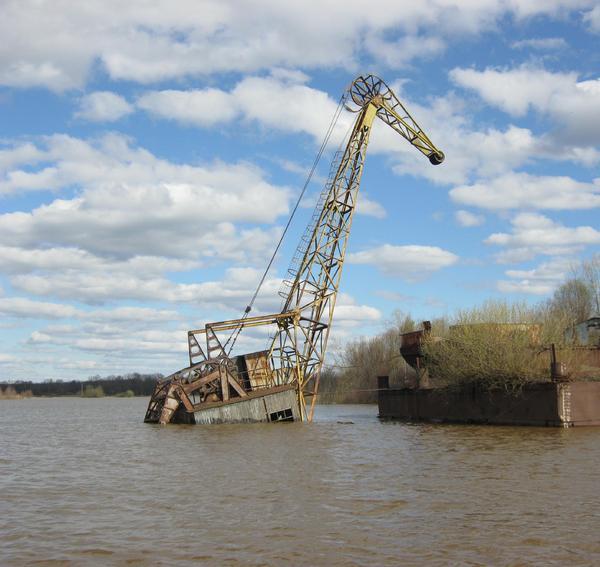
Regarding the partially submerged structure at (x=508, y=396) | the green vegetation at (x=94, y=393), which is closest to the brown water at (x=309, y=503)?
the partially submerged structure at (x=508, y=396)

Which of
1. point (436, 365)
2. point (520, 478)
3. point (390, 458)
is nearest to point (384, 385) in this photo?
point (436, 365)

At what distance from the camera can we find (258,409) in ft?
89.6

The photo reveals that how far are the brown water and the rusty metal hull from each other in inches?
232

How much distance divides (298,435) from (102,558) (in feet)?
50.5

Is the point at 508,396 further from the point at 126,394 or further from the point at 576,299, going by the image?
the point at 126,394

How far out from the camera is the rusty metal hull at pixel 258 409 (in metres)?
26.7

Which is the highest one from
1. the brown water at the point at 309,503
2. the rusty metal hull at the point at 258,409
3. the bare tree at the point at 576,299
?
the bare tree at the point at 576,299

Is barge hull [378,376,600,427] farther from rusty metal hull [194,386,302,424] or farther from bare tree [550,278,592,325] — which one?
bare tree [550,278,592,325]

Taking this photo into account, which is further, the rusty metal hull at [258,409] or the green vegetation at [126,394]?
the green vegetation at [126,394]

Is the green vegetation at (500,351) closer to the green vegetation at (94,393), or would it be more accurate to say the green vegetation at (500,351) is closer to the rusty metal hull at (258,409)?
the rusty metal hull at (258,409)

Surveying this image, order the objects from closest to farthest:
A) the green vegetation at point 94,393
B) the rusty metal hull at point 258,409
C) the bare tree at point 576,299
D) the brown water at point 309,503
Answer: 1. the brown water at point 309,503
2. the rusty metal hull at point 258,409
3. the bare tree at point 576,299
4. the green vegetation at point 94,393

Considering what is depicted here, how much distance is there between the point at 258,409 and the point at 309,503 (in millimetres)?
16295

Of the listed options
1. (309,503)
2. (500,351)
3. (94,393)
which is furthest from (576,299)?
(94,393)

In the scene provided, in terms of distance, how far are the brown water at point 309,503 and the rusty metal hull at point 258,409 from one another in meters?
5.88
